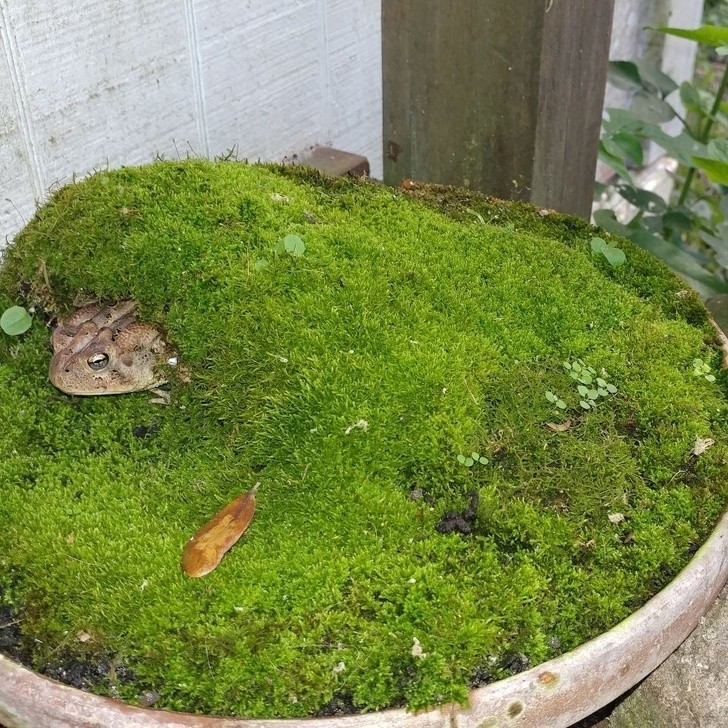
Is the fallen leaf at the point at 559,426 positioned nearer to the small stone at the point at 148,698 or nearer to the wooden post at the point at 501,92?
the small stone at the point at 148,698

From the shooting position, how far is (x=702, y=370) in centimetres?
159

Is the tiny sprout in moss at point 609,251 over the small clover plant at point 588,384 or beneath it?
over

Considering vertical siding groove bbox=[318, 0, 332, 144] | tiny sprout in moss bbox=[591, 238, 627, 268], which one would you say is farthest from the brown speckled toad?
vertical siding groove bbox=[318, 0, 332, 144]

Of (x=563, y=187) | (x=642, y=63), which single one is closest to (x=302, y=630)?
(x=563, y=187)

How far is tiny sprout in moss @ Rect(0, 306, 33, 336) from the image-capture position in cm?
161

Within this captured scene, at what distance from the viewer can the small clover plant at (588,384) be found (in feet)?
4.97

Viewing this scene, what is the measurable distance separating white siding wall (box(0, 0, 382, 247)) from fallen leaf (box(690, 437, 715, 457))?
5.41 feet

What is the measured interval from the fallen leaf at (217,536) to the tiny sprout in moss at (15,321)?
62 cm

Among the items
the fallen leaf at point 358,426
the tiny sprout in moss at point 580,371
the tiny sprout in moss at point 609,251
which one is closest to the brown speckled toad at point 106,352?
the fallen leaf at point 358,426

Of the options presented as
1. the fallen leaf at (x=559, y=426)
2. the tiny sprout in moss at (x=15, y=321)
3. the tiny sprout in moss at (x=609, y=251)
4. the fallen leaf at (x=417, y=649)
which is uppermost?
the tiny sprout in moss at (x=15, y=321)

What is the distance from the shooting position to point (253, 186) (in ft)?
5.81

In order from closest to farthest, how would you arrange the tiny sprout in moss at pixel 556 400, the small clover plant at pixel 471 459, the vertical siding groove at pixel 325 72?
the small clover plant at pixel 471 459 → the tiny sprout in moss at pixel 556 400 → the vertical siding groove at pixel 325 72

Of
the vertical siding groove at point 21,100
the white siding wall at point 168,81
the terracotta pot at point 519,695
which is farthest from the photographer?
the white siding wall at point 168,81

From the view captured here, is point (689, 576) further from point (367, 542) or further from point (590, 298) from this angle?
point (590, 298)
